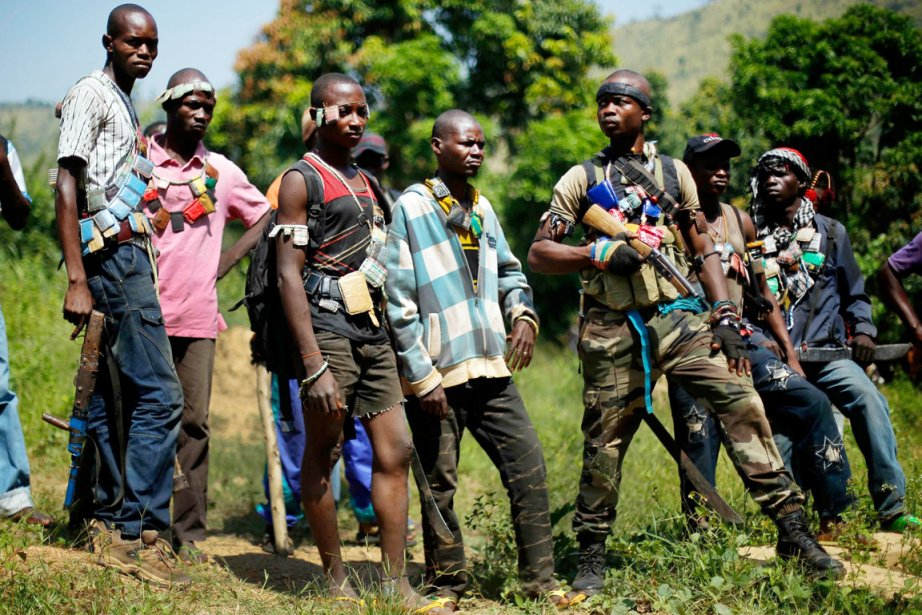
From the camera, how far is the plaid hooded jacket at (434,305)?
4.09 m

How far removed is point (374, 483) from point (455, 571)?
55cm

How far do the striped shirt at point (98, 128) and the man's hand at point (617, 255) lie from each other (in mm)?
2268

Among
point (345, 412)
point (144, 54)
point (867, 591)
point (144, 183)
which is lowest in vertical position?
point (867, 591)

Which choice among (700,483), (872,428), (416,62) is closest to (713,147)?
(872,428)

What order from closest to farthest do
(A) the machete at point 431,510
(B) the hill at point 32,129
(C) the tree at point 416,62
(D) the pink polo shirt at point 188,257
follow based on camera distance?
(A) the machete at point 431,510 → (D) the pink polo shirt at point 188,257 → (B) the hill at point 32,129 → (C) the tree at point 416,62

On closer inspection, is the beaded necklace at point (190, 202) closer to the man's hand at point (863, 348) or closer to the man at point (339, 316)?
the man at point (339, 316)

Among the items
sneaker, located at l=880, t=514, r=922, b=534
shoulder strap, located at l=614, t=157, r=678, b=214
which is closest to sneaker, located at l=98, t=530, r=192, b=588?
shoulder strap, located at l=614, t=157, r=678, b=214

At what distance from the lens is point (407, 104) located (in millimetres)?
15602

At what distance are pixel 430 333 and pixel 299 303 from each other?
1.98ft

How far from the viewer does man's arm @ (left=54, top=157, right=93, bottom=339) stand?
160 inches

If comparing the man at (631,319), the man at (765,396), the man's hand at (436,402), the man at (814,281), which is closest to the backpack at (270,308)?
the man's hand at (436,402)

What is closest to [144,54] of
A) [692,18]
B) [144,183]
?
[144,183]

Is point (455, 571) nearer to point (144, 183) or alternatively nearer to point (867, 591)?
point (867, 591)

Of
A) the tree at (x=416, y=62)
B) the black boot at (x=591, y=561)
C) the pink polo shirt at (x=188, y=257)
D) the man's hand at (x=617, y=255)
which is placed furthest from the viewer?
the tree at (x=416, y=62)
